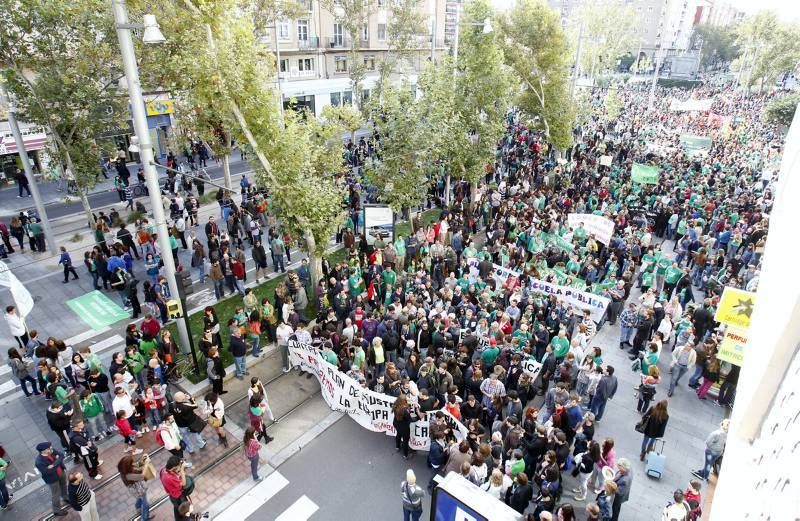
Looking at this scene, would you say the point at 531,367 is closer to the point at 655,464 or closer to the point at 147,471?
the point at 655,464

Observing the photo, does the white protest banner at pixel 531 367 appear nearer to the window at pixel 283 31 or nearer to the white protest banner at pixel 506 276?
the white protest banner at pixel 506 276

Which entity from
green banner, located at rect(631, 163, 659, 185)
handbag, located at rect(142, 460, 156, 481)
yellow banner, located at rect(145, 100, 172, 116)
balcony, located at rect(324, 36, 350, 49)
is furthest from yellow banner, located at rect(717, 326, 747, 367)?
balcony, located at rect(324, 36, 350, 49)

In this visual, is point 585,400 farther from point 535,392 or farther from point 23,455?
point 23,455

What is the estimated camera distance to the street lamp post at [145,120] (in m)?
10.1

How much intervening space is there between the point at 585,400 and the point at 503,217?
32.9 ft

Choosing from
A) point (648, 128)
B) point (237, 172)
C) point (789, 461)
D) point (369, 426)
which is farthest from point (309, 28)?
point (789, 461)

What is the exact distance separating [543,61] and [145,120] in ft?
84.7

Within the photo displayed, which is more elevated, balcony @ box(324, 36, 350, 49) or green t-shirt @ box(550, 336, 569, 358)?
balcony @ box(324, 36, 350, 49)

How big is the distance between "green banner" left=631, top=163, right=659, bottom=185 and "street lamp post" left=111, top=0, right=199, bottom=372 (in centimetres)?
2055

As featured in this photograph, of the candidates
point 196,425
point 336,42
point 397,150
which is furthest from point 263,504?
point 336,42

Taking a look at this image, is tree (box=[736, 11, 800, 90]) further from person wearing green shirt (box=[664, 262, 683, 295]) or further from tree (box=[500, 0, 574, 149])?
person wearing green shirt (box=[664, 262, 683, 295])

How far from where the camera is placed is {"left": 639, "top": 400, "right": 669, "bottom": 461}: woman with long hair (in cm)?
991

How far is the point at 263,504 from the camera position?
32.2ft

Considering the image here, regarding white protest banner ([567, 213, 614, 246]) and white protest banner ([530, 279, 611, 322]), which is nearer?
white protest banner ([530, 279, 611, 322])
